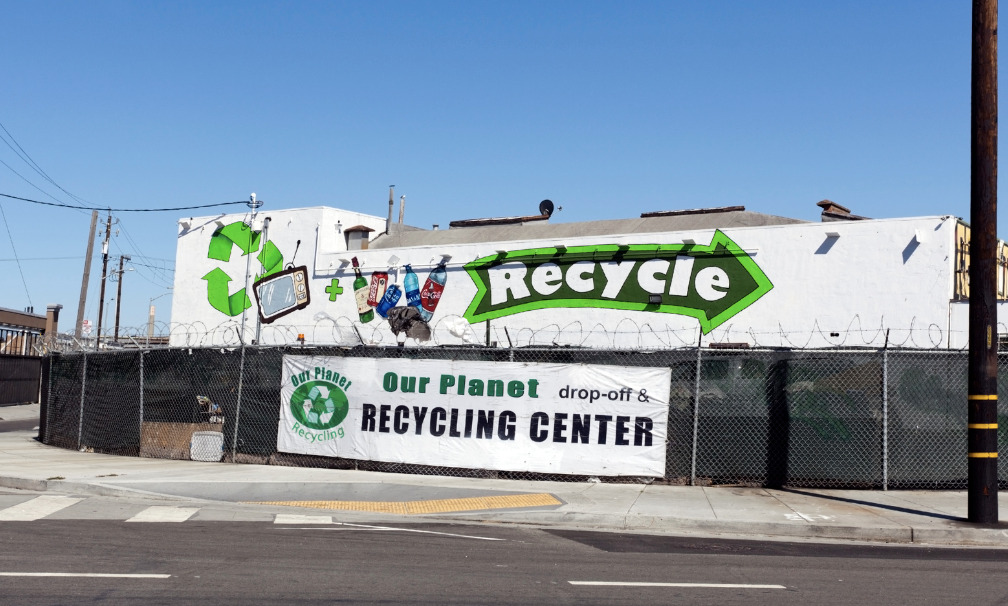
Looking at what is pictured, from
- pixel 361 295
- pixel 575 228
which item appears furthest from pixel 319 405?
pixel 575 228

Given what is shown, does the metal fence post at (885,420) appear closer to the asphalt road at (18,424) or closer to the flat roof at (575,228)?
the flat roof at (575,228)

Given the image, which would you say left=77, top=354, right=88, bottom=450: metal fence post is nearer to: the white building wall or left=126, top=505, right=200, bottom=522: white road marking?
the white building wall

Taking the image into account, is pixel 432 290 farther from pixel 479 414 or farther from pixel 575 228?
pixel 479 414

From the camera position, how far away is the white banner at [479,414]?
50.1ft

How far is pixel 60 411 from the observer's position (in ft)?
68.4

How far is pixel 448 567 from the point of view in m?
8.91

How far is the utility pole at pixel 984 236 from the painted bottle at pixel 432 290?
19841mm

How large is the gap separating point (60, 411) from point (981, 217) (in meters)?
17.9

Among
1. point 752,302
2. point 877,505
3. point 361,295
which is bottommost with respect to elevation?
point 877,505

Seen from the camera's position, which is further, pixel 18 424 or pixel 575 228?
pixel 18 424

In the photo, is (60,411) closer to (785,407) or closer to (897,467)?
(785,407)

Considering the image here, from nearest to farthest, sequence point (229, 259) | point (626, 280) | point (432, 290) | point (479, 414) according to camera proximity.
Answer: point (479, 414)
point (626, 280)
point (432, 290)
point (229, 259)

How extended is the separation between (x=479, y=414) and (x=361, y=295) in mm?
16876

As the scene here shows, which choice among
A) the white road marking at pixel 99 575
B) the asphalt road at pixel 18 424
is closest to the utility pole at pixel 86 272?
the asphalt road at pixel 18 424
